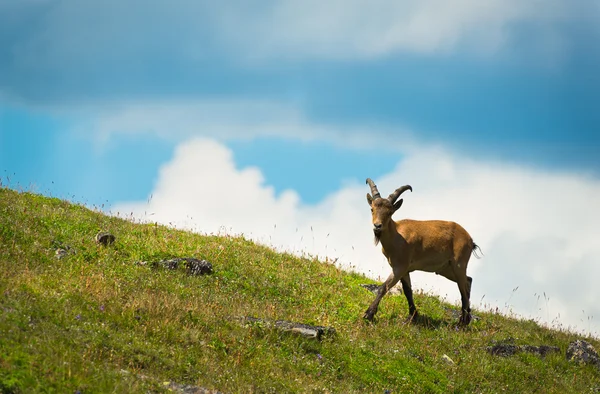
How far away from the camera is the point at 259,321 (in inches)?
576

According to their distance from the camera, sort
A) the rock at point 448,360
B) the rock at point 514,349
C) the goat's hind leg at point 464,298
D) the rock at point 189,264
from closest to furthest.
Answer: the rock at point 448,360 → the rock at point 514,349 → the rock at point 189,264 → the goat's hind leg at point 464,298

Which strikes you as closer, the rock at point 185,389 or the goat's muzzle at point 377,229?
the rock at point 185,389

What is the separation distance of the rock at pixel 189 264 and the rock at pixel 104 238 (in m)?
1.83

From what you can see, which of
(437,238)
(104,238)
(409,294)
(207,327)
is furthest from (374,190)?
(104,238)

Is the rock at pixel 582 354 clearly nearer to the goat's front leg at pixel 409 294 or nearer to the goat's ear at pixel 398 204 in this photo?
the goat's front leg at pixel 409 294

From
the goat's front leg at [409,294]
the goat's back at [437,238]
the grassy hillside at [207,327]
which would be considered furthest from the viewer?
the goat's back at [437,238]

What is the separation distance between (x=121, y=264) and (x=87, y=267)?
59.5 inches

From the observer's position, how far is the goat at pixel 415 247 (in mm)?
19859

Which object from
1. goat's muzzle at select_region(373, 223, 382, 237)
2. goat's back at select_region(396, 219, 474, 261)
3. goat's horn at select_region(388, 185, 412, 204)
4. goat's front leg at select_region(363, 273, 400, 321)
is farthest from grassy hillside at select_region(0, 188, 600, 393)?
goat's horn at select_region(388, 185, 412, 204)

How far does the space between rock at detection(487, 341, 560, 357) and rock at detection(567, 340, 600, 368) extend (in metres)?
0.46

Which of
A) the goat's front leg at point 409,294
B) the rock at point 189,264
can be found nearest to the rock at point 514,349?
the goat's front leg at point 409,294

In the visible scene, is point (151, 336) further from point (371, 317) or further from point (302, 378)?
point (371, 317)

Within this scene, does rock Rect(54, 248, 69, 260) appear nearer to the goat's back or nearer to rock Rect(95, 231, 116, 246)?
rock Rect(95, 231, 116, 246)

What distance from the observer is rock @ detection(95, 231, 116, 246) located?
69.4 feet
